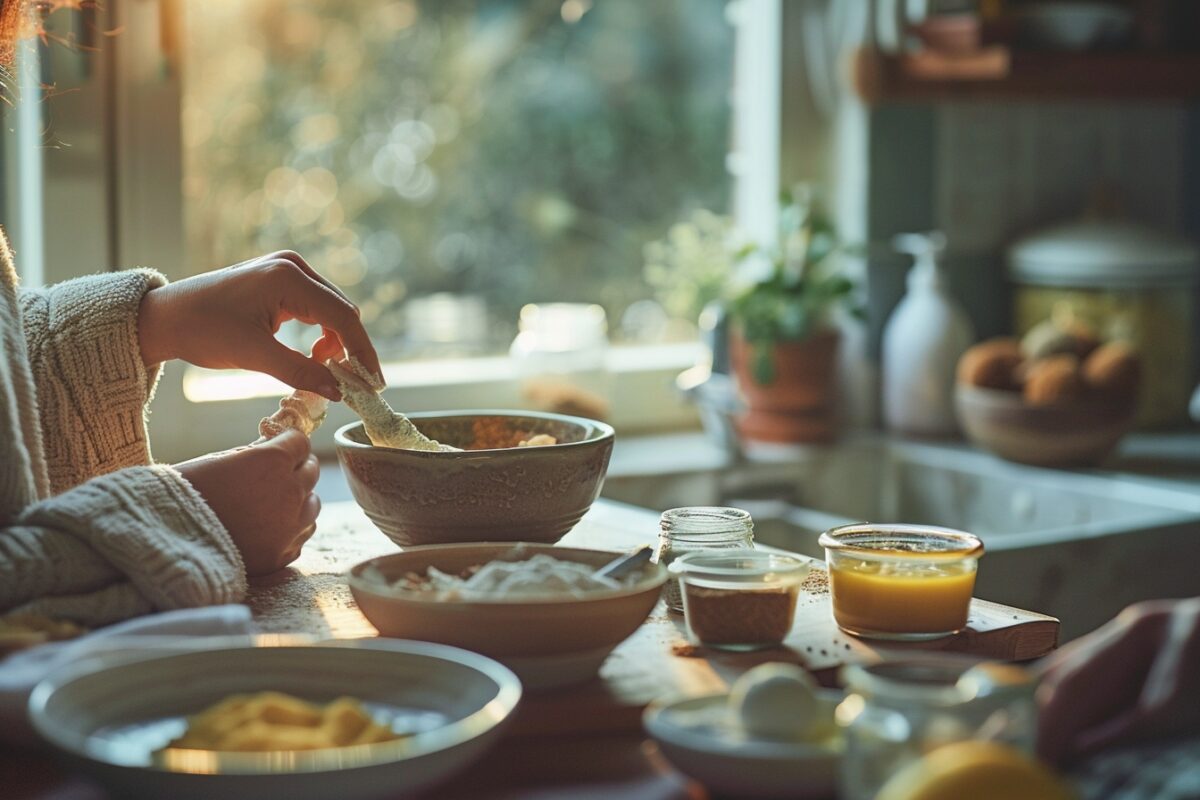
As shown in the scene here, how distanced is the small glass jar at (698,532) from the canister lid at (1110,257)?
1.49 m

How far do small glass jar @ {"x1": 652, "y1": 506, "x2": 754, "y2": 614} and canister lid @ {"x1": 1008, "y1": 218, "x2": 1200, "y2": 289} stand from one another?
4.90 feet

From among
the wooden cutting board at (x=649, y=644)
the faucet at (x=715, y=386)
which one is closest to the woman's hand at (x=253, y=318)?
the wooden cutting board at (x=649, y=644)

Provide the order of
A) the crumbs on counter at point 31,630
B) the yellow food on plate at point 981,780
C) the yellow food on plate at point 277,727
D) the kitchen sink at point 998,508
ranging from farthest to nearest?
the kitchen sink at point 998,508, the crumbs on counter at point 31,630, the yellow food on plate at point 277,727, the yellow food on plate at point 981,780

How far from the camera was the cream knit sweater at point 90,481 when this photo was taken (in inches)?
33.6

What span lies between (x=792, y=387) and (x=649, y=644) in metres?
1.49

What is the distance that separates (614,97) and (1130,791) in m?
2.03

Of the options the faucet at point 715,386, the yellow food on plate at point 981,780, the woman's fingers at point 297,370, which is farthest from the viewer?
the faucet at point 715,386

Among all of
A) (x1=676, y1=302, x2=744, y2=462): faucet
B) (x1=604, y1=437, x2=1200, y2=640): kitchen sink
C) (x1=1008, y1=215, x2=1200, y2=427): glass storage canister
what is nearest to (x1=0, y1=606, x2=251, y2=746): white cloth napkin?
(x1=604, y1=437, x2=1200, y2=640): kitchen sink

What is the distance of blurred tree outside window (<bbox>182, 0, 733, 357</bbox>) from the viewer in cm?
215

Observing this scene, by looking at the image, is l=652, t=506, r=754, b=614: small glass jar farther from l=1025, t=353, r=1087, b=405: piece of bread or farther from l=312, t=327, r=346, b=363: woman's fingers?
l=1025, t=353, r=1087, b=405: piece of bread

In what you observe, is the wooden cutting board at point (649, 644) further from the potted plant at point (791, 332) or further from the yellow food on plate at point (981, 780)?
the potted plant at point (791, 332)

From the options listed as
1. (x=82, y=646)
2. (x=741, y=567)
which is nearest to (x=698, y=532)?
(x=741, y=567)

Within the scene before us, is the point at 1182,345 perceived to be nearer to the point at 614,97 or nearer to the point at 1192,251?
the point at 1192,251

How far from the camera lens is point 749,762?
0.65 metres
